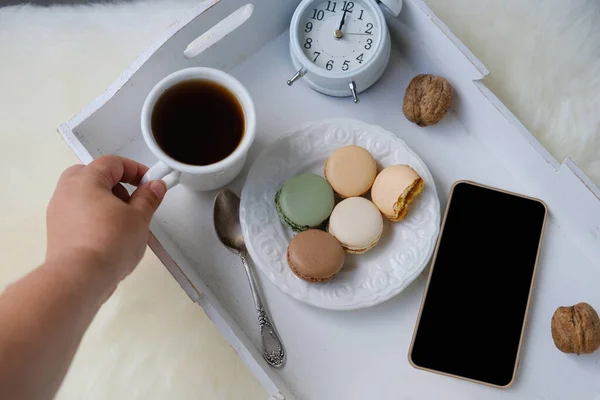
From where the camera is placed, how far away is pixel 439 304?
73 centimetres

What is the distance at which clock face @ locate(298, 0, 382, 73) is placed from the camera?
76 centimetres

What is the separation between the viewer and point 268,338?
716 mm

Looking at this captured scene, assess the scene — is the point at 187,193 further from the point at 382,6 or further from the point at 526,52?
the point at 526,52

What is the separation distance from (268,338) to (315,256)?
121 mm

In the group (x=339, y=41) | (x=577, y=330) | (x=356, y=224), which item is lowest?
(x=577, y=330)

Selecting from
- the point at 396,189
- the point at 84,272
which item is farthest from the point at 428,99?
the point at 84,272

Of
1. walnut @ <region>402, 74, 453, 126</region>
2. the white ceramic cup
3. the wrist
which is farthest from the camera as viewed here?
walnut @ <region>402, 74, 453, 126</region>

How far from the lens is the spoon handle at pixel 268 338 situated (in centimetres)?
71

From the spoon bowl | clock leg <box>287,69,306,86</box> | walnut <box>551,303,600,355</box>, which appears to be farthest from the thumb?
walnut <box>551,303,600,355</box>

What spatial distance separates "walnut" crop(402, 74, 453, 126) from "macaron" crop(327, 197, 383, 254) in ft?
0.46

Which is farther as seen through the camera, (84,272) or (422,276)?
(422,276)

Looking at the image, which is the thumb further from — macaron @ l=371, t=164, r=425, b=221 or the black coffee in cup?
macaron @ l=371, t=164, r=425, b=221

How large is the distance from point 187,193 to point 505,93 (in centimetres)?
45

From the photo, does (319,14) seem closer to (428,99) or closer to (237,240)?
(428,99)
